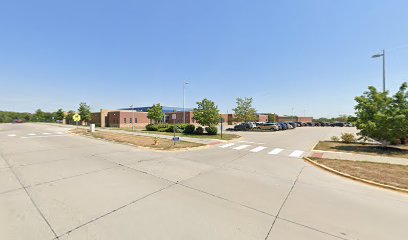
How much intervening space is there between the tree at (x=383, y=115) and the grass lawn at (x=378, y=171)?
5.31 m

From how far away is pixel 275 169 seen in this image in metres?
8.52

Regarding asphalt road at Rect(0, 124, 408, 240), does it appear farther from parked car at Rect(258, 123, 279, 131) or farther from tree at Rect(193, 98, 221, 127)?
parked car at Rect(258, 123, 279, 131)

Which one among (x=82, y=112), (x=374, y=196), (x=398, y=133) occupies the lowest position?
(x=374, y=196)

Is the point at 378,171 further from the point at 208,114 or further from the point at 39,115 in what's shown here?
the point at 39,115

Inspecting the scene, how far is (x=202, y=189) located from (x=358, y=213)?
409 cm

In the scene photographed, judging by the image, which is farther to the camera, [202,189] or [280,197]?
[202,189]

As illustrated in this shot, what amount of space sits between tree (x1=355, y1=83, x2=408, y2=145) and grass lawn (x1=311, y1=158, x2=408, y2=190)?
17.4ft

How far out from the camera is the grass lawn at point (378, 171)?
676 centimetres

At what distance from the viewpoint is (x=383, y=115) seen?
42.0 ft

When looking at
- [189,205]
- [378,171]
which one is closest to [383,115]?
[378,171]

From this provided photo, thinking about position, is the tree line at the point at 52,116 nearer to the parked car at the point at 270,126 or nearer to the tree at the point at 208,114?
the tree at the point at 208,114

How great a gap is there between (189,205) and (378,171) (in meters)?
Result: 8.74

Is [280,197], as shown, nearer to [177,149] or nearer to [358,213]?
[358,213]

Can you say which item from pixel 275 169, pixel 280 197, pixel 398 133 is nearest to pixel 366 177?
pixel 275 169
